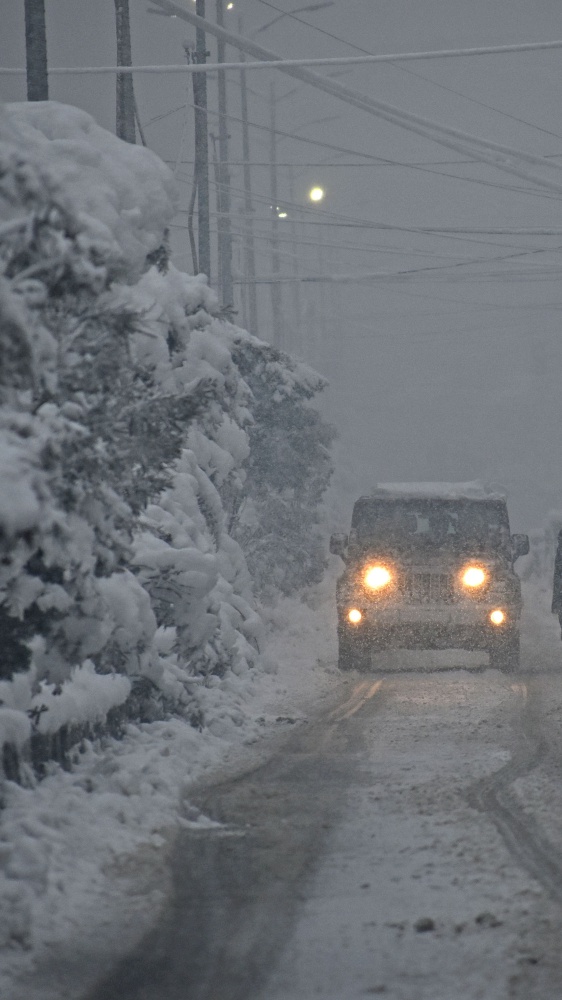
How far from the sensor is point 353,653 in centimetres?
1555

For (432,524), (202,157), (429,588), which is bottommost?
(429,588)

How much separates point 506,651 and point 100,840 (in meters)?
9.36

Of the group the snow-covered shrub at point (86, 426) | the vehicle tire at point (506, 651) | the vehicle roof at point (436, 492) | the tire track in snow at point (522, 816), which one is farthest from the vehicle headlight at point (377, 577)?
the tire track in snow at point (522, 816)

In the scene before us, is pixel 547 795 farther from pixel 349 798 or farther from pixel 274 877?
pixel 274 877

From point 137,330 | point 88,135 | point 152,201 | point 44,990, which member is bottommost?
point 44,990

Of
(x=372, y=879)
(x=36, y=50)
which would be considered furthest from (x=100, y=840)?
(x=36, y=50)

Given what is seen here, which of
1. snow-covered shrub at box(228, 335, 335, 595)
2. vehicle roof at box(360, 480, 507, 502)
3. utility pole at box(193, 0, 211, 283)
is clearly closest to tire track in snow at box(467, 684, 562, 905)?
vehicle roof at box(360, 480, 507, 502)

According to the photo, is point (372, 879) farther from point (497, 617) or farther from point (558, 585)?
point (558, 585)

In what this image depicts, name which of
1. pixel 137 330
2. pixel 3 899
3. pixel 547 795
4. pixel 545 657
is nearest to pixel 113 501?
pixel 137 330

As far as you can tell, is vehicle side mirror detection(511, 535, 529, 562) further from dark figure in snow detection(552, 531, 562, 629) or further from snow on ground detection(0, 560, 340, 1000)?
snow on ground detection(0, 560, 340, 1000)

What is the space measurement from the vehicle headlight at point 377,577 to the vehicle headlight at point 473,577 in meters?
0.87

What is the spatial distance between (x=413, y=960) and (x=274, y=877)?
54.8 inches

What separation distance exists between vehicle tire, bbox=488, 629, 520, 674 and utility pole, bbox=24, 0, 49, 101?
774 cm

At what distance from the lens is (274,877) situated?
6207 mm
